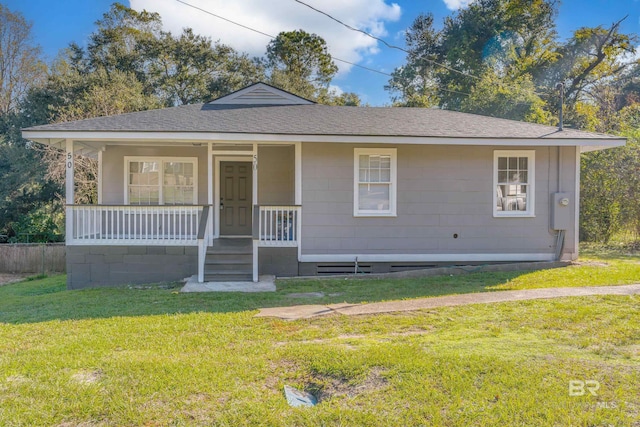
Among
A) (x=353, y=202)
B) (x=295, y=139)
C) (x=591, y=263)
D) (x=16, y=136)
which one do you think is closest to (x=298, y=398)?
(x=295, y=139)

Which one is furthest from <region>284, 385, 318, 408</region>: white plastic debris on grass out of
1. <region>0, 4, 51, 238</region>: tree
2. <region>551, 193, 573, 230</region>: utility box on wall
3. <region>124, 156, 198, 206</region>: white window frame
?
<region>0, 4, 51, 238</region>: tree

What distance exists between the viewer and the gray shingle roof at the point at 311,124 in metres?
8.74

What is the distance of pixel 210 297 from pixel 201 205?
2406mm

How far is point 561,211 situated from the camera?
30.9 ft

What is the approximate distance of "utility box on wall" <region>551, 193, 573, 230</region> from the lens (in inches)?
370

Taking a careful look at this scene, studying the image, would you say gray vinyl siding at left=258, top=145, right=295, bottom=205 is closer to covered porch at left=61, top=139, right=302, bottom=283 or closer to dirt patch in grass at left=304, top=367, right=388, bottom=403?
covered porch at left=61, top=139, right=302, bottom=283

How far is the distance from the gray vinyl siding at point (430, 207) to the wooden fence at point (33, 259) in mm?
9696

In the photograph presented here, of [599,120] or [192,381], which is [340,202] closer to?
[192,381]

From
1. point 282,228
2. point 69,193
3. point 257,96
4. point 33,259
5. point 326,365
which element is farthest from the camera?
point 33,259

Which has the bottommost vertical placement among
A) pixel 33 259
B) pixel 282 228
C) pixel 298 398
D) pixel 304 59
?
pixel 33 259

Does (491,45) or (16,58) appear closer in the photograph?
(16,58)

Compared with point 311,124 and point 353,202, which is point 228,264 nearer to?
point 353,202

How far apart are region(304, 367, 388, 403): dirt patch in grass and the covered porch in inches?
190

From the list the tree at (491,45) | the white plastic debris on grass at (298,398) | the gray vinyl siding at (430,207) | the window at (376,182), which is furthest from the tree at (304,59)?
the white plastic debris on grass at (298,398)
